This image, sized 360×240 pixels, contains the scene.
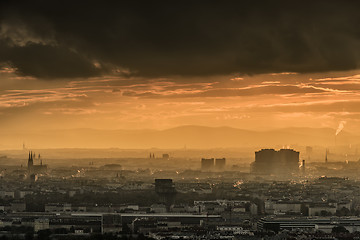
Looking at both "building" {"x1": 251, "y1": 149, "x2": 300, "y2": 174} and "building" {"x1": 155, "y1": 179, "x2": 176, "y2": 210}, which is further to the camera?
"building" {"x1": 251, "y1": 149, "x2": 300, "y2": 174}

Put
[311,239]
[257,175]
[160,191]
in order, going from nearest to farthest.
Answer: [311,239], [160,191], [257,175]

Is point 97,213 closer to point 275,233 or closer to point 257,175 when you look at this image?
point 275,233

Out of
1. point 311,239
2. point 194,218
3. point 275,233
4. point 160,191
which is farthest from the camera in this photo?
point 160,191

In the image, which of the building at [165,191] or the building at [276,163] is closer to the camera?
the building at [165,191]

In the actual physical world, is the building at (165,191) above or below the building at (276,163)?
below

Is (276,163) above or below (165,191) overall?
above

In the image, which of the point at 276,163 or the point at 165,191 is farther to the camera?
the point at 276,163

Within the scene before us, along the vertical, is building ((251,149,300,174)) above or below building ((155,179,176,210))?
above

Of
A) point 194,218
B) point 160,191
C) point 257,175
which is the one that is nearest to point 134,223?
point 194,218
